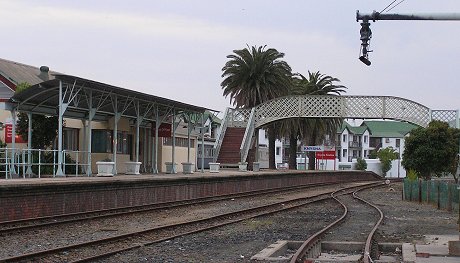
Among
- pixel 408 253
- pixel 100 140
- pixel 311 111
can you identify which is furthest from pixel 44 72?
pixel 408 253

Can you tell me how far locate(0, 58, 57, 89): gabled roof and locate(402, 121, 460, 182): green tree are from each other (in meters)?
23.0

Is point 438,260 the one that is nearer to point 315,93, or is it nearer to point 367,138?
point 315,93

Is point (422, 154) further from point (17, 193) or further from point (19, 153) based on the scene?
point (17, 193)

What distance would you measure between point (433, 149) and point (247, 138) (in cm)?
1731

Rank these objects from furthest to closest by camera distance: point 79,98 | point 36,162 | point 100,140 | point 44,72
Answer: point 44,72
point 100,140
point 36,162
point 79,98

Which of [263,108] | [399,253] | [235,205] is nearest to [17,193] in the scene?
[399,253]

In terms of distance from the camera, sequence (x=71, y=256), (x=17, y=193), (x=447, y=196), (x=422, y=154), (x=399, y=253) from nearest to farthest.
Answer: (x=71, y=256), (x=399, y=253), (x=17, y=193), (x=447, y=196), (x=422, y=154)

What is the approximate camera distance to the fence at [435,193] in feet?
92.2

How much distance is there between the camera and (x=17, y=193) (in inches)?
725

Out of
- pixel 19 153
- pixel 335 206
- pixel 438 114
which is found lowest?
pixel 335 206

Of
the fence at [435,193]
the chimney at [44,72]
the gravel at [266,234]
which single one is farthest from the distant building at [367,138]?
the gravel at [266,234]

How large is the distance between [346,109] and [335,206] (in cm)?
2933

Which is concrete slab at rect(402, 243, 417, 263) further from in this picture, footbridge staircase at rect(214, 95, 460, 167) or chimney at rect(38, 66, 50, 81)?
footbridge staircase at rect(214, 95, 460, 167)

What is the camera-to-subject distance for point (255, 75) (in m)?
60.6
